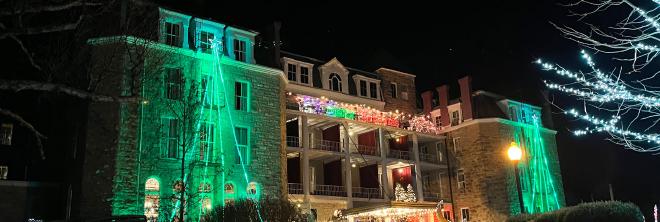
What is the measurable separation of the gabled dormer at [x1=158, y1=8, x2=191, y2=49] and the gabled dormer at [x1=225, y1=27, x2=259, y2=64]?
224cm

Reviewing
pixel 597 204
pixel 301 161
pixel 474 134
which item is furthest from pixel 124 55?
pixel 474 134

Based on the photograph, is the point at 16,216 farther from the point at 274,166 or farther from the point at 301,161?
the point at 301,161

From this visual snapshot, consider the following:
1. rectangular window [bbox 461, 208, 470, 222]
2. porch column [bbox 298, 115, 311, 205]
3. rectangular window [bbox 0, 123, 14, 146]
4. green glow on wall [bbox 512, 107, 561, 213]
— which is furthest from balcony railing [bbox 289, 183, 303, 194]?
rectangular window [bbox 0, 123, 14, 146]

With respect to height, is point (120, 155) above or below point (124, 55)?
below

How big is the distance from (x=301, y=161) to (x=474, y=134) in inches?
515

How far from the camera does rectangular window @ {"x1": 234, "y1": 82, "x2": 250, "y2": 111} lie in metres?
29.4

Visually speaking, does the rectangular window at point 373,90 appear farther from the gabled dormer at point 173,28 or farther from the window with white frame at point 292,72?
the gabled dormer at point 173,28

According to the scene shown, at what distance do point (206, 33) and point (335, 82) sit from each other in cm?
1116

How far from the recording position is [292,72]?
117 ft

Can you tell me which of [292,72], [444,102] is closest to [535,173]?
[444,102]

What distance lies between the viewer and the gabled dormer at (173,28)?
1090 inches

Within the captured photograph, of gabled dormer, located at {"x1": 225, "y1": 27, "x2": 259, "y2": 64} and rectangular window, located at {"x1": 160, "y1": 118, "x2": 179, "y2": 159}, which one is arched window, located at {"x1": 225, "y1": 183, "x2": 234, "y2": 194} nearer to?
rectangular window, located at {"x1": 160, "y1": 118, "x2": 179, "y2": 159}

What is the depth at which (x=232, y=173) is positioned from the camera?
27.8m

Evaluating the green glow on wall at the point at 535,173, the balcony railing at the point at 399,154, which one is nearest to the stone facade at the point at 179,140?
the balcony railing at the point at 399,154
